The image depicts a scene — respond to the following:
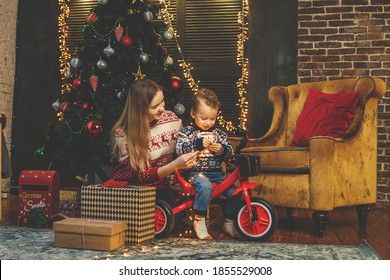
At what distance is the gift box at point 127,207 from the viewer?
8.54 feet

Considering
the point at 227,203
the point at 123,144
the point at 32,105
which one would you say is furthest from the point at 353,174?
the point at 32,105

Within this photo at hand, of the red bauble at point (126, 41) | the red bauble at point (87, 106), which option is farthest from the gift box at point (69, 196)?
the red bauble at point (126, 41)

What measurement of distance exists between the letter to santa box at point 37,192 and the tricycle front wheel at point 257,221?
1.31 meters

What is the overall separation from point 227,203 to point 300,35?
92.9 inches

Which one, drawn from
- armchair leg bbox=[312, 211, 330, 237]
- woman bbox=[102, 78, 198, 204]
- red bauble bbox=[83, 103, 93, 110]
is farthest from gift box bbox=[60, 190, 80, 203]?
armchair leg bbox=[312, 211, 330, 237]

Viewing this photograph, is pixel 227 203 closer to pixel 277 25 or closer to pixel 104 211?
pixel 104 211

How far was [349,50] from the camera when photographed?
4.59 m

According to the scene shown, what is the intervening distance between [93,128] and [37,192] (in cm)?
59

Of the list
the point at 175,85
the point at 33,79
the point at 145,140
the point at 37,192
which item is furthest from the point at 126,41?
the point at 33,79

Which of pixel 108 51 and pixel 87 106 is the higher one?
pixel 108 51

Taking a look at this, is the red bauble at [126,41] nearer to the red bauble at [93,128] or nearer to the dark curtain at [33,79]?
the red bauble at [93,128]

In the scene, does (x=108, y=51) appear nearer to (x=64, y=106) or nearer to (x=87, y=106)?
(x=87, y=106)

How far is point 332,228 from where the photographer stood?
3359 mm
